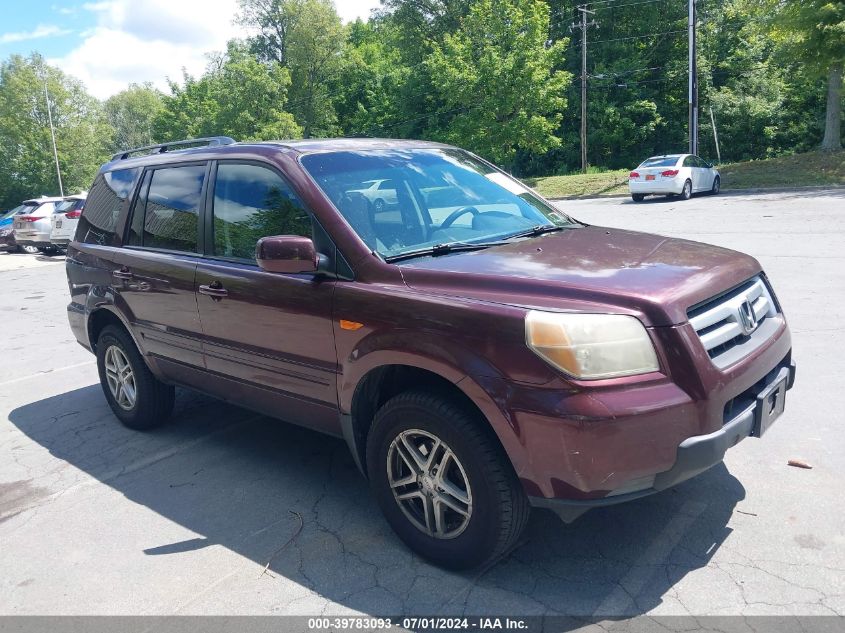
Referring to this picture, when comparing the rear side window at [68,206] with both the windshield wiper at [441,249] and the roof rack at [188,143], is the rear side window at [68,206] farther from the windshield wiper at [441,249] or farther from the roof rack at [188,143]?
the windshield wiper at [441,249]

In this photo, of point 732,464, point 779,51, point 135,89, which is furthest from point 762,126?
point 135,89

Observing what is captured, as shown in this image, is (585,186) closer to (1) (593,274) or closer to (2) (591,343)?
(1) (593,274)

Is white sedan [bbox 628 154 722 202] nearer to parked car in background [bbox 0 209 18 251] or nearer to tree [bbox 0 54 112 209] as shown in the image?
parked car in background [bbox 0 209 18 251]

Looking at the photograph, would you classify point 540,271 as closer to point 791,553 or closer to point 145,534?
point 791,553

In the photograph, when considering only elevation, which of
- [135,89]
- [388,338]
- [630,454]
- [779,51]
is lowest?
[630,454]

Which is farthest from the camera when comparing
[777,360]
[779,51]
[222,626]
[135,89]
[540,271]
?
[135,89]

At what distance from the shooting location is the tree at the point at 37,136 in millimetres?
57000

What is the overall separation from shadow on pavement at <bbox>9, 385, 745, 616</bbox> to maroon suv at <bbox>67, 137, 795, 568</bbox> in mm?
228

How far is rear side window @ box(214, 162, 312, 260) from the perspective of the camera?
3783 mm

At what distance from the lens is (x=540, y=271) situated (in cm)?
311

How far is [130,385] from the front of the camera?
5.27 metres

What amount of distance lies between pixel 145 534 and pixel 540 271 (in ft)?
8.08

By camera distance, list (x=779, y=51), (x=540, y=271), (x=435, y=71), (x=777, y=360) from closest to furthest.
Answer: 1. (x=540, y=271)
2. (x=777, y=360)
3. (x=779, y=51)
4. (x=435, y=71)

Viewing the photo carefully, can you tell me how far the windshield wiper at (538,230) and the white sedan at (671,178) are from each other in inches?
774
